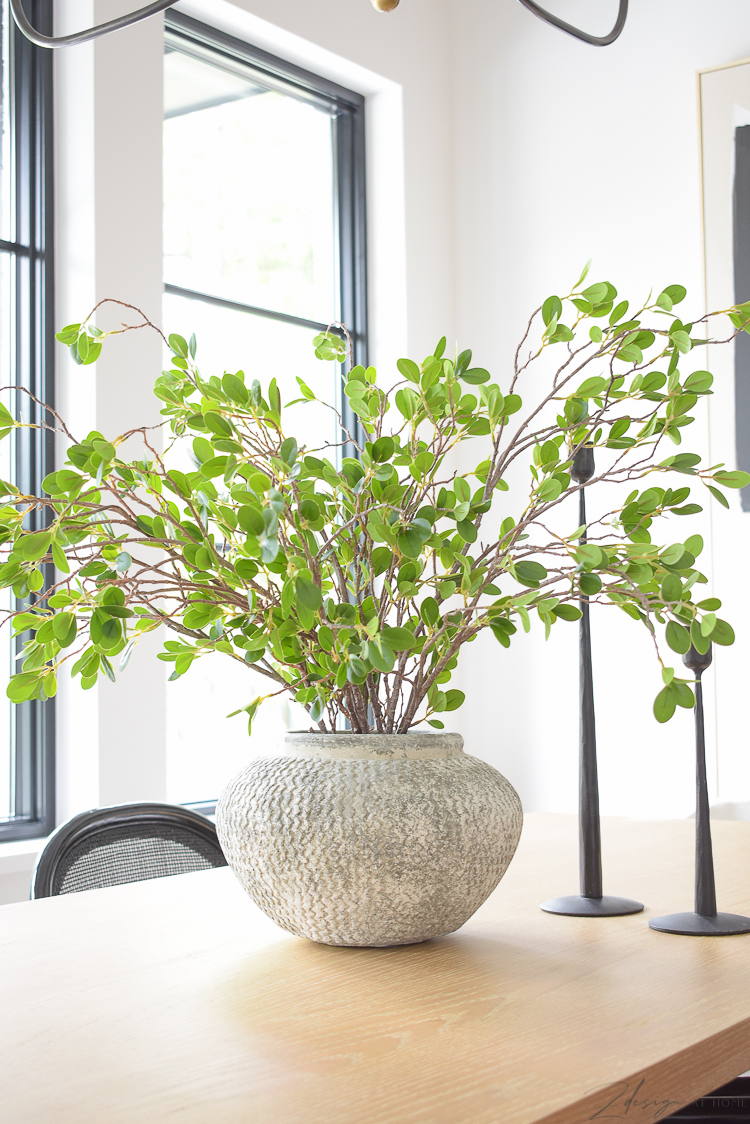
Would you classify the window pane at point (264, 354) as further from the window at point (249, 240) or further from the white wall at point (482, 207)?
the white wall at point (482, 207)

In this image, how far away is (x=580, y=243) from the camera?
9.71 ft

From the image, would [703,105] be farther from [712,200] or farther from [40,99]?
[40,99]

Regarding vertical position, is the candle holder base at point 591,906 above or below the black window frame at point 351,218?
below

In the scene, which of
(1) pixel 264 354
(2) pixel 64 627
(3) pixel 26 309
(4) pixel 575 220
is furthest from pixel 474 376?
(4) pixel 575 220

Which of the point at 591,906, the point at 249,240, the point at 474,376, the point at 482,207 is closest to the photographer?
the point at 474,376

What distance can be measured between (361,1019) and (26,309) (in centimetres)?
204

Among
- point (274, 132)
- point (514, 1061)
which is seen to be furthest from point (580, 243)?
point (514, 1061)

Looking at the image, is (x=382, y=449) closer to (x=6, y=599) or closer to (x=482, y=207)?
(x=6, y=599)

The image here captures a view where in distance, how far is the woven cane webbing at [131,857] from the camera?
4.23 feet

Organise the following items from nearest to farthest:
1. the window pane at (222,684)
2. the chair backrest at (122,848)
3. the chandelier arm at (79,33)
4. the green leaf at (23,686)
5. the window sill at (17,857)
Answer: the green leaf at (23,686) → the chandelier arm at (79,33) → the chair backrest at (122,848) → the window sill at (17,857) → the window pane at (222,684)

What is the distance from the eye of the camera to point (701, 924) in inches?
34.5

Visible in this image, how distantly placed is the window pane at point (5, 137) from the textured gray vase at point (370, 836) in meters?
1.94

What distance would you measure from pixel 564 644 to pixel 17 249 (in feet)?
5.67

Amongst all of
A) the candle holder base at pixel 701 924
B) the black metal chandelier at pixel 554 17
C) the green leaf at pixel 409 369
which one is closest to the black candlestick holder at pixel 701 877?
the candle holder base at pixel 701 924
